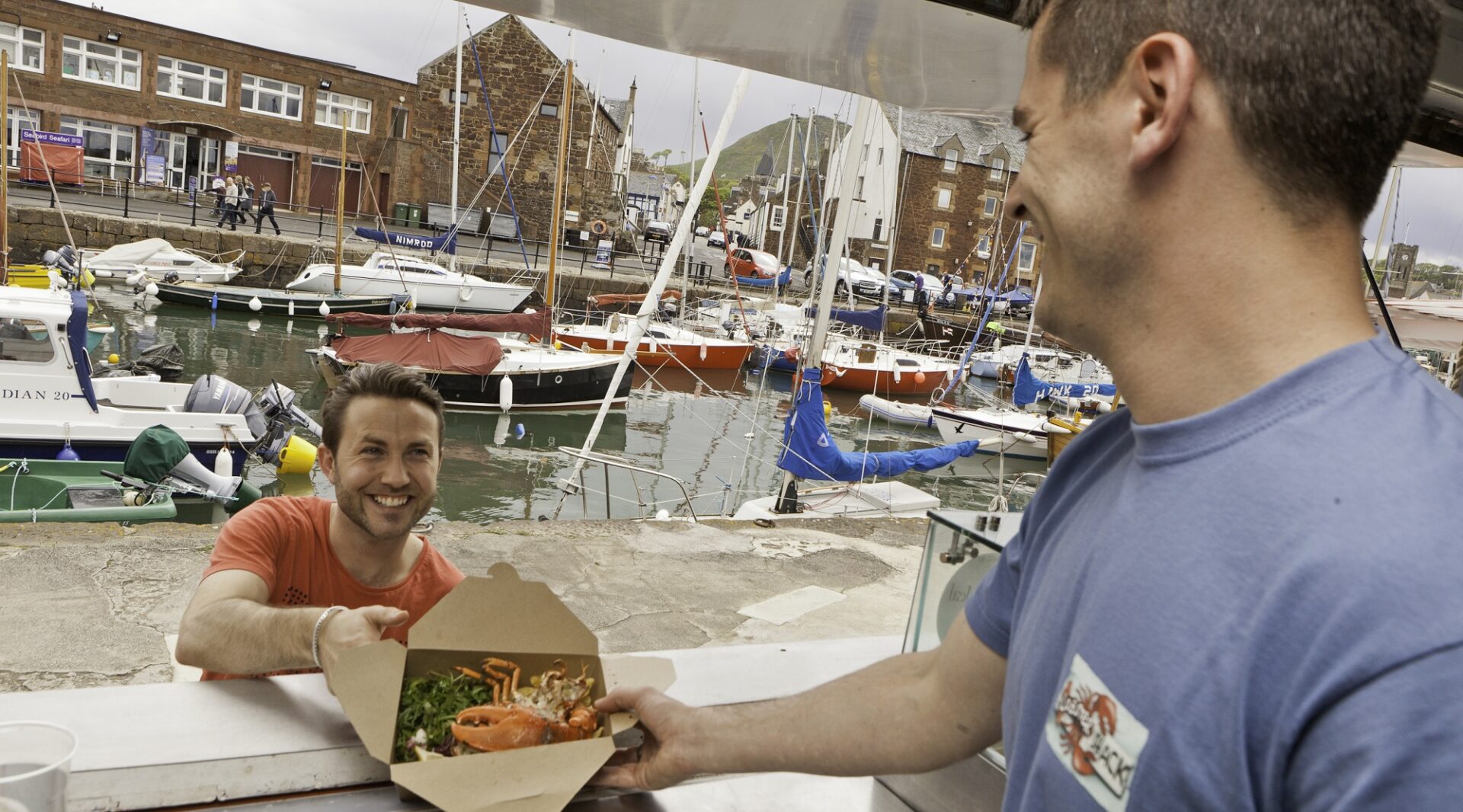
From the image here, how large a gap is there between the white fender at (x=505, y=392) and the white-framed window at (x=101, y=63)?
81.0ft

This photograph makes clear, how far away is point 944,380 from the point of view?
27.5m

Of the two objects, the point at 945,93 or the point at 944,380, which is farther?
the point at 944,380

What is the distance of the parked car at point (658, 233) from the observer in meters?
42.3

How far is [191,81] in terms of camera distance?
3500cm

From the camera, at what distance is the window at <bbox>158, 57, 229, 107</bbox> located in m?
34.5

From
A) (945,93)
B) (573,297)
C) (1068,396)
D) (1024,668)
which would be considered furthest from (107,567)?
(573,297)

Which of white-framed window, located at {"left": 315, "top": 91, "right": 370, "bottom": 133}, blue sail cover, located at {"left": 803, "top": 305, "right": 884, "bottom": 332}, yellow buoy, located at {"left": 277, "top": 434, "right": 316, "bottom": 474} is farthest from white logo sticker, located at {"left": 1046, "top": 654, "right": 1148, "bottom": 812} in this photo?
white-framed window, located at {"left": 315, "top": 91, "right": 370, "bottom": 133}

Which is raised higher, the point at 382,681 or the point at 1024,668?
the point at 1024,668

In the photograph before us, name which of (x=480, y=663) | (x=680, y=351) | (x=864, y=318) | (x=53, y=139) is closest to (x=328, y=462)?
(x=480, y=663)

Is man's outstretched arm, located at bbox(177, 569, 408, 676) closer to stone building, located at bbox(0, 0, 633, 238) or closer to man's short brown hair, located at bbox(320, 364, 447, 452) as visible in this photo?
man's short brown hair, located at bbox(320, 364, 447, 452)

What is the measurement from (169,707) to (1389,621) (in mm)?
1655

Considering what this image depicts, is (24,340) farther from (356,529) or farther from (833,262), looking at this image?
(356,529)

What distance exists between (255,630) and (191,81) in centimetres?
3952

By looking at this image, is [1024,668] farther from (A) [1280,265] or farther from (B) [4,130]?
(B) [4,130]
